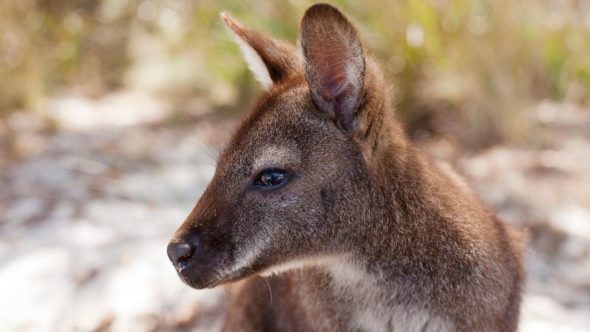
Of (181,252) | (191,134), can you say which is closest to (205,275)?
(181,252)

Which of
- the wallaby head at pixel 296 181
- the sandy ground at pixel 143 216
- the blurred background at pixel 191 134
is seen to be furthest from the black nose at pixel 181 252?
the sandy ground at pixel 143 216

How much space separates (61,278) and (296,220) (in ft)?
6.88

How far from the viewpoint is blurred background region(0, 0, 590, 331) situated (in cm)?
416

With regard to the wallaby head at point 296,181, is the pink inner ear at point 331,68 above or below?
above

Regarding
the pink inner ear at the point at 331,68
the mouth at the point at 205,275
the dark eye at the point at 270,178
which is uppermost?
the pink inner ear at the point at 331,68

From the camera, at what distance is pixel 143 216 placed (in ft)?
16.6

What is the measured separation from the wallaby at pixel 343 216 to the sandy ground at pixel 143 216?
1.04 meters

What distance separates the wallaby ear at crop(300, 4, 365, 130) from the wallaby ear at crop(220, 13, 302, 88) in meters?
0.33

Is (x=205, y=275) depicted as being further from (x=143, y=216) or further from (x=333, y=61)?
(x=143, y=216)

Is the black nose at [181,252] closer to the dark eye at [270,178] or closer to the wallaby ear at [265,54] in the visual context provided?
the dark eye at [270,178]

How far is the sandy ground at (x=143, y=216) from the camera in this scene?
13.2 ft

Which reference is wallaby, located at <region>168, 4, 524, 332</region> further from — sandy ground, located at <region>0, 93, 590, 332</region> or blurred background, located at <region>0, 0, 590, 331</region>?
sandy ground, located at <region>0, 93, 590, 332</region>

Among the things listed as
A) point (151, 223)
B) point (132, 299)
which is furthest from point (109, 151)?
point (132, 299)

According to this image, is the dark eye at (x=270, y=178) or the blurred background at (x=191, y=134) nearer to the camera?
the dark eye at (x=270, y=178)
